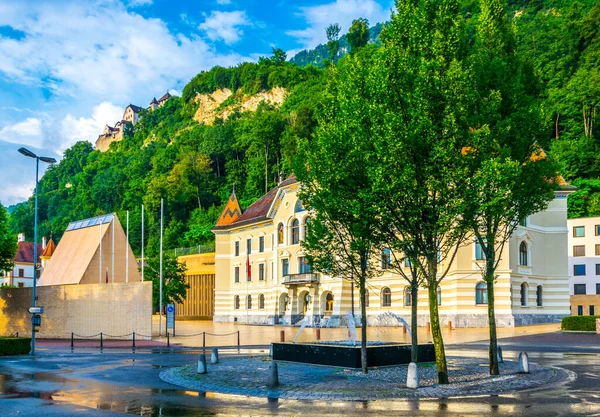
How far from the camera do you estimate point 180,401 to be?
1594 cm

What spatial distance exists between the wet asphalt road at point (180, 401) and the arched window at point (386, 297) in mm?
32681

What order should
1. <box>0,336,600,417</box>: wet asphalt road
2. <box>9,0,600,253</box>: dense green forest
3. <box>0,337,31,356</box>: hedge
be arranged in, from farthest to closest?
<box>9,0,600,253</box>: dense green forest → <box>0,337,31,356</box>: hedge → <box>0,336,600,417</box>: wet asphalt road

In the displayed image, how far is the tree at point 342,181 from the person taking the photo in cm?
1884

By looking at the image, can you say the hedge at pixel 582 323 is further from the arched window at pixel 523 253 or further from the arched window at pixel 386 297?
the arched window at pixel 386 297

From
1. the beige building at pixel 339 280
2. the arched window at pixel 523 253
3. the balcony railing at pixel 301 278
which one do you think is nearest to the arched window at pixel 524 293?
the beige building at pixel 339 280

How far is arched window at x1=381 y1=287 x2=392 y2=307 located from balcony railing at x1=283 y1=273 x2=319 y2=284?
289 inches

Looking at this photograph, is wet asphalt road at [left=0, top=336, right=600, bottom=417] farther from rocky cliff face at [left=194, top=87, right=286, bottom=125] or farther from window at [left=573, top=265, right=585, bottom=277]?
rocky cliff face at [left=194, top=87, right=286, bottom=125]

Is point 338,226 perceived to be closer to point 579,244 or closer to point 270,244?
point 270,244

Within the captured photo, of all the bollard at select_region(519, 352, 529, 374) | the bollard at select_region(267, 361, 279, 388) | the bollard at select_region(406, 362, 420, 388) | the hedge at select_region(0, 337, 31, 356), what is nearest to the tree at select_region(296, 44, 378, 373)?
the bollard at select_region(406, 362, 420, 388)

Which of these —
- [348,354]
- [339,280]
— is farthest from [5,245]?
[339,280]

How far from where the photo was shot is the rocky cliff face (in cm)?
14450

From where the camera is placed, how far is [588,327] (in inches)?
1704

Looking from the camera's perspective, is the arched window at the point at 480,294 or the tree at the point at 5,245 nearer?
the tree at the point at 5,245

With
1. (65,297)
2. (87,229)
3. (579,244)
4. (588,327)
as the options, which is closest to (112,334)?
(65,297)
